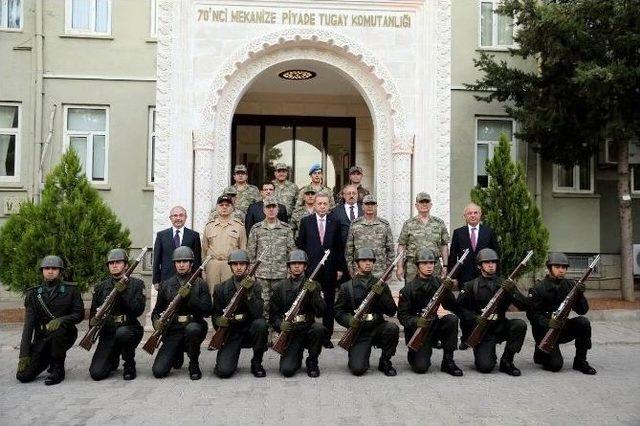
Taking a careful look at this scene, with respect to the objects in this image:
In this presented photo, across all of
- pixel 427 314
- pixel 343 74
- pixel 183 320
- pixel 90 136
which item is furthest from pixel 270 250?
pixel 90 136

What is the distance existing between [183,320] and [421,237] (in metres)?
3.44

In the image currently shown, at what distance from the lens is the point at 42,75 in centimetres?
1540

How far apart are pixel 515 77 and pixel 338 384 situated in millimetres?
9228

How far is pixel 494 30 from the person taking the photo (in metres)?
16.3

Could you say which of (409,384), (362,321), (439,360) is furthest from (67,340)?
(439,360)

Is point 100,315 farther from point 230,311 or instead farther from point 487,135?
point 487,135

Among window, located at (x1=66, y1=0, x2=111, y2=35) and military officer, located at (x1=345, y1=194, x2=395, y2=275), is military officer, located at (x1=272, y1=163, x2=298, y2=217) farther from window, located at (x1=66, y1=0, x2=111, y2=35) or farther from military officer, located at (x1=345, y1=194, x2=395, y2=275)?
window, located at (x1=66, y1=0, x2=111, y2=35)

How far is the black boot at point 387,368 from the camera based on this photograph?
7.39 m

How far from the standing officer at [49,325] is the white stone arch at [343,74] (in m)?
3.21

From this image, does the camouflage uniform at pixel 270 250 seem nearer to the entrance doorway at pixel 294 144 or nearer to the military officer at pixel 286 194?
the military officer at pixel 286 194

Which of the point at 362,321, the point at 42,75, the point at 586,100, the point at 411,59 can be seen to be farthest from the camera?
the point at 42,75

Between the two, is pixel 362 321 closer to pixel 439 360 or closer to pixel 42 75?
pixel 439 360

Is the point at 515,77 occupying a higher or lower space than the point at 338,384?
higher

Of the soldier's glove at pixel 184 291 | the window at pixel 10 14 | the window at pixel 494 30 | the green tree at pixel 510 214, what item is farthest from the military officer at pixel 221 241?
the window at pixel 494 30
